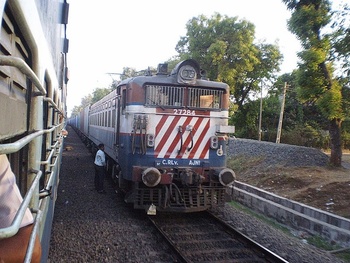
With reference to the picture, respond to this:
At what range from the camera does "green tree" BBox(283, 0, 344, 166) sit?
35.3ft

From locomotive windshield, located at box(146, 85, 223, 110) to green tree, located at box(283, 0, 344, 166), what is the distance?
17.0 feet

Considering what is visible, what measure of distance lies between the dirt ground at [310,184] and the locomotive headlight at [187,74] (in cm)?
485

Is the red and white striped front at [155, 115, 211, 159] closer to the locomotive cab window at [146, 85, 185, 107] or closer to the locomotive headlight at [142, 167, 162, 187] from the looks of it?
the locomotive cab window at [146, 85, 185, 107]

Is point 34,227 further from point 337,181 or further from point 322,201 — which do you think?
point 337,181

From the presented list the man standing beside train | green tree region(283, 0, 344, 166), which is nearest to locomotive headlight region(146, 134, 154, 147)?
the man standing beside train

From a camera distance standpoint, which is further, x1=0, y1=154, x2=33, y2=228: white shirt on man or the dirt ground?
the dirt ground

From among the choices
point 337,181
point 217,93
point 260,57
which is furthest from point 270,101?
point 217,93

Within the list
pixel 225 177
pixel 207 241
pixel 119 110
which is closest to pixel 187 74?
pixel 119 110

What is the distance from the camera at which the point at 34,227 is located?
1.29m

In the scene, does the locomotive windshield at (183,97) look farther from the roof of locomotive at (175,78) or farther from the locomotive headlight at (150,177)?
the locomotive headlight at (150,177)

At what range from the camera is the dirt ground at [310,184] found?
8906 mm

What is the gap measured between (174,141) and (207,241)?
6.99ft

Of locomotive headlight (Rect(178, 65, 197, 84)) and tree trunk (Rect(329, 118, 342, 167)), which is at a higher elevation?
locomotive headlight (Rect(178, 65, 197, 84))

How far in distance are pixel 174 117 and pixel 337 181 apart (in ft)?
20.6
